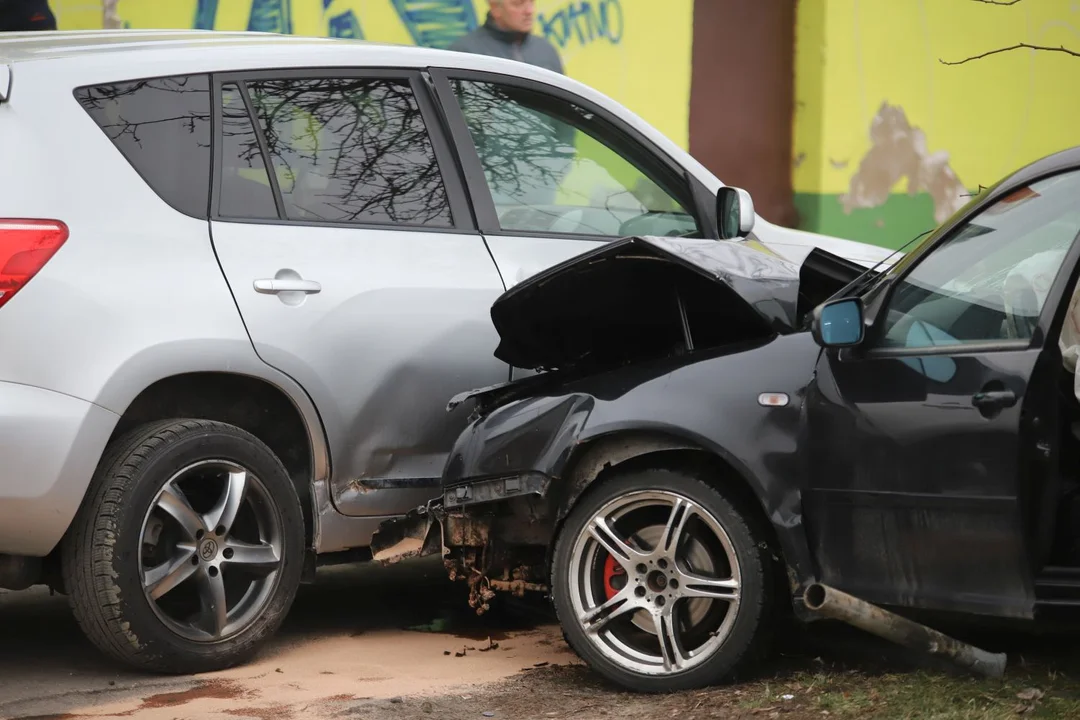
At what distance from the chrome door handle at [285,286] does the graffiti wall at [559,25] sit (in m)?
5.75

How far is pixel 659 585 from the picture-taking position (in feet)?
15.4

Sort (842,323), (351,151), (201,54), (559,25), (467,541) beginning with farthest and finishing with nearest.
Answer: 1. (559,25)
2. (351,151)
3. (201,54)
4. (467,541)
5. (842,323)

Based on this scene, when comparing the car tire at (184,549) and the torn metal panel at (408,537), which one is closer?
the car tire at (184,549)

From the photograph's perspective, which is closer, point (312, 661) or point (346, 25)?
A: point (312, 661)

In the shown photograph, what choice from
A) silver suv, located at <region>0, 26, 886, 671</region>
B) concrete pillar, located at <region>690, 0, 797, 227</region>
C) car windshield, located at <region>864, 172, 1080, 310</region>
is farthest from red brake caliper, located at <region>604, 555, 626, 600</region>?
concrete pillar, located at <region>690, 0, 797, 227</region>

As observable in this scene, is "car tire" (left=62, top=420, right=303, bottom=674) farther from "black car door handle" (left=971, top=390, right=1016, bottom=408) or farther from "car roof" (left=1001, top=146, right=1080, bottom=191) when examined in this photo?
"car roof" (left=1001, top=146, right=1080, bottom=191)

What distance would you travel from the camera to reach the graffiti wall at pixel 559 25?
34.7ft

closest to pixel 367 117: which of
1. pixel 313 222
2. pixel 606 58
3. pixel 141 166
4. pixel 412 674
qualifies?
pixel 313 222

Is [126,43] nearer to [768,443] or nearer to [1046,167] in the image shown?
[768,443]

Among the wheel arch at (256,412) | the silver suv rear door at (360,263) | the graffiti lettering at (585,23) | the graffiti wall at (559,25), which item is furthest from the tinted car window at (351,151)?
the graffiti lettering at (585,23)

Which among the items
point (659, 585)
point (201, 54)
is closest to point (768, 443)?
point (659, 585)

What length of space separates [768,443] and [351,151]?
2.05 metres

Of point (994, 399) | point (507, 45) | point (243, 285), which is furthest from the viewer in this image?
point (507, 45)

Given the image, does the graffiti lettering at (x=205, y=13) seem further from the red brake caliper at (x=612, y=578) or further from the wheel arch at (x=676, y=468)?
the red brake caliper at (x=612, y=578)
